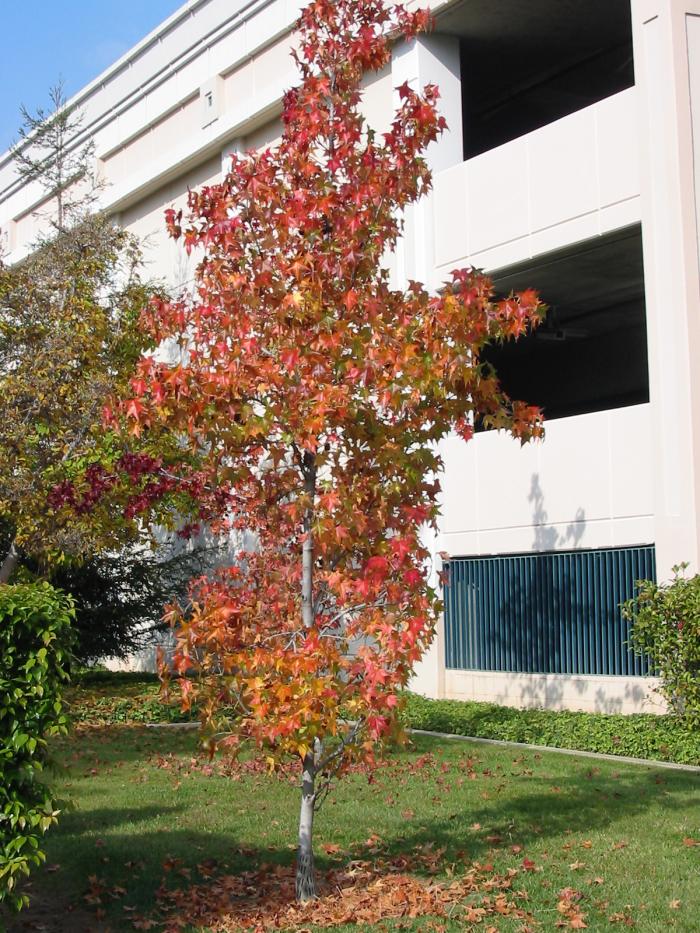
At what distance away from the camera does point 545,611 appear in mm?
16391

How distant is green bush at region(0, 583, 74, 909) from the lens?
6039 millimetres

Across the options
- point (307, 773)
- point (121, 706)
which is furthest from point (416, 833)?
point (121, 706)

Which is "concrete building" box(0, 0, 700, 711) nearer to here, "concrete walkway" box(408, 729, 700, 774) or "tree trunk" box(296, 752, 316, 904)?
"concrete walkway" box(408, 729, 700, 774)

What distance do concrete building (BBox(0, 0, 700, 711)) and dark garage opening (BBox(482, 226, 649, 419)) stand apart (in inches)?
3.1

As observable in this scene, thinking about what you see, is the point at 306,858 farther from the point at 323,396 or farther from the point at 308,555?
A: the point at 323,396

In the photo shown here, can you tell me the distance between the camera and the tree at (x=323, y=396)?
23.2 feet

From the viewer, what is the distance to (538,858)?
8297 millimetres

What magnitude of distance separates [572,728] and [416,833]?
16.6 ft

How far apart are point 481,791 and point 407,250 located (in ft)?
33.9

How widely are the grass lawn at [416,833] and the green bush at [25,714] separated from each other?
80cm

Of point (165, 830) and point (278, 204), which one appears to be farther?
point (165, 830)

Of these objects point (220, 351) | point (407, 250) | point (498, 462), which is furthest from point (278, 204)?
point (407, 250)

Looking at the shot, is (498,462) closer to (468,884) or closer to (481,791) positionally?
(481,791)

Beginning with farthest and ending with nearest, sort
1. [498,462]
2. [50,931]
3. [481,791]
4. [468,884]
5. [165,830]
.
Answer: [498,462], [481,791], [165,830], [468,884], [50,931]
